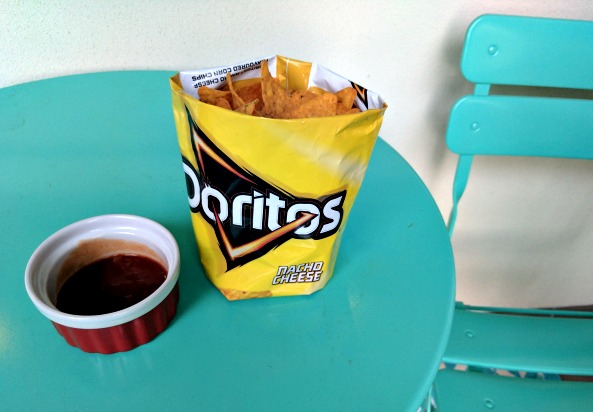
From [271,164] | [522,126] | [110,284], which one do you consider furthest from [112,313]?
[522,126]

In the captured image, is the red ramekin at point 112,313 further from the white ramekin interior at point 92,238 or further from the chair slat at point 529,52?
the chair slat at point 529,52

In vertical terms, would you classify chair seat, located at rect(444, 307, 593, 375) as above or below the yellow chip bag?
below

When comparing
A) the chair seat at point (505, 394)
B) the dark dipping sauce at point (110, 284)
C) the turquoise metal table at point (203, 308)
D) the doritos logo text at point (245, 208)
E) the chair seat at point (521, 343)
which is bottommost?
the chair seat at point (505, 394)

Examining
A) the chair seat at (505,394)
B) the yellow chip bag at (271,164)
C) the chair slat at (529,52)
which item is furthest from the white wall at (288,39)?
the chair seat at (505,394)

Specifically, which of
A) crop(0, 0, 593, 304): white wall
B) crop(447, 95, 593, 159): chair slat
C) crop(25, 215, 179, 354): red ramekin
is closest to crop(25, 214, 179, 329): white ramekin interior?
crop(25, 215, 179, 354): red ramekin

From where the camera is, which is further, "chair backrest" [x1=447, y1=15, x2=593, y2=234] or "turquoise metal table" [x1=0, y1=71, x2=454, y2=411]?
"chair backrest" [x1=447, y1=15, x2=593, y2=234]

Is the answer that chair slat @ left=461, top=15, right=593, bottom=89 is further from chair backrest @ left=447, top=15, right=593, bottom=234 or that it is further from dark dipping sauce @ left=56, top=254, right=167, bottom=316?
dark dipping sauce @ left=56, top=254, right=167, bottom=316

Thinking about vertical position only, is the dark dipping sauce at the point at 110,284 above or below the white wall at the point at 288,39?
below
